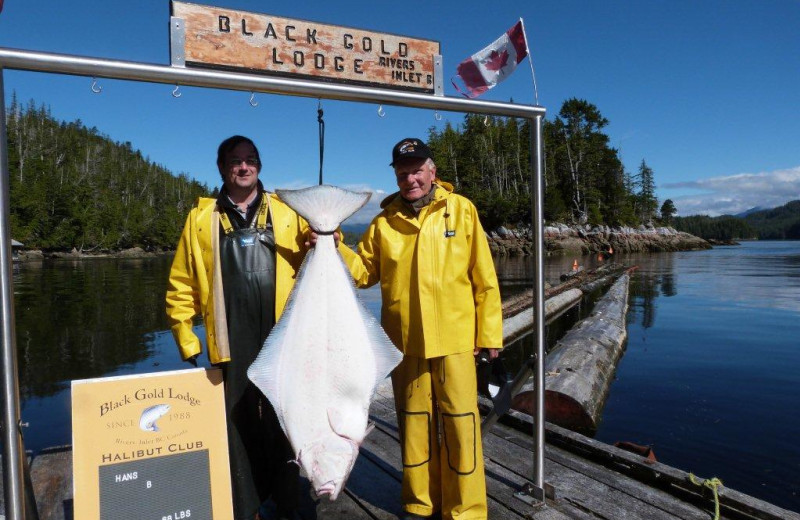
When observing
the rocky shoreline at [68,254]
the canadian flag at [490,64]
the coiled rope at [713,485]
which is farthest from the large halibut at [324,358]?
the rocky shoreline at [68,254]

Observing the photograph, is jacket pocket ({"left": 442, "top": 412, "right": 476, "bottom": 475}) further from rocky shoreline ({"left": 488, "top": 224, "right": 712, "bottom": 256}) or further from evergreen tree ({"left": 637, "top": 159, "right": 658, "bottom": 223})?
evergreen tree ({"left": 637, "top": 159, "right": 658, "bottom": 223})

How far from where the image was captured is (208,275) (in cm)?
241

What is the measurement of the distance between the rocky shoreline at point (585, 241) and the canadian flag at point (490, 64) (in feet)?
143

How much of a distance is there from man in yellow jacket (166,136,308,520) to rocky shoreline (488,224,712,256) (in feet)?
145

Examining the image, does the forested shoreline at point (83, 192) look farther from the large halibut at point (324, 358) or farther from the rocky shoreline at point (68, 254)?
the large halibut at point (324, 358)

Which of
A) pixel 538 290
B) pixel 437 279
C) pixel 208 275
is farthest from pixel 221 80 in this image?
pixel 538 290

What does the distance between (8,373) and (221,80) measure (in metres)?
1.42

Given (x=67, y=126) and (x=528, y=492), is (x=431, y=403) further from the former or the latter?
(x=67, y=126)

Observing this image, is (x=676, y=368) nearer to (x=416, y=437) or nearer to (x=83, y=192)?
(x=416, y=437)

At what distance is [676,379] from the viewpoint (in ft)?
27.6

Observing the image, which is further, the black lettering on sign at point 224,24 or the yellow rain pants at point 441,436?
the yellow rain pants at point 441,436

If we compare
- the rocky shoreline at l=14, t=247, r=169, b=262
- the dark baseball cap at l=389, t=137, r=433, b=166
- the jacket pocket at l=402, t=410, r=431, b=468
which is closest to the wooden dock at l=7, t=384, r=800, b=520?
the jacket pocket at l=402, t=410, r=431, b=468

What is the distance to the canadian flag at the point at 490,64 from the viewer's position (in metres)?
2.72

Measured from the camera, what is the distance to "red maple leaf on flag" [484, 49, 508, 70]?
2.74 metres
